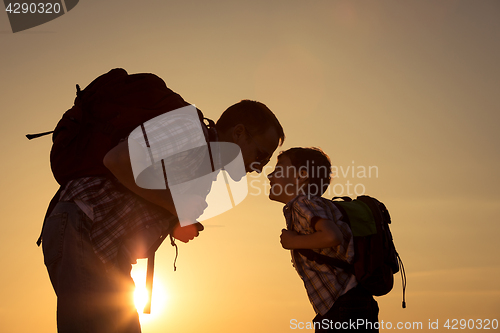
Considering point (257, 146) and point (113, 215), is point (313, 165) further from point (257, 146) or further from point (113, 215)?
point (113, 215)

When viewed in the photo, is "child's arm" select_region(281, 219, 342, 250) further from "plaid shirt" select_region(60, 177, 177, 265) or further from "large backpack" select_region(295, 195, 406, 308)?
"plaid shirt" select_region(60, 177, 177, 265)

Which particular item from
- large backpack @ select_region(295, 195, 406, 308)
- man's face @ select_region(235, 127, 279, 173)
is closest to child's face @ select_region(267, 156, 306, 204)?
large backpack @ select_region(295, 195, 406, 308)

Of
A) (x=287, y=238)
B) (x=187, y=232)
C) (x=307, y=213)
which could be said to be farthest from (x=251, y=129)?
(x=287, y=238)

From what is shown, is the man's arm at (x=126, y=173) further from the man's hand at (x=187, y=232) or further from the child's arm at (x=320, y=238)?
the child's arm at (x=320, y=238)

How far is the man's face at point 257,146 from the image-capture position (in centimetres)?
327

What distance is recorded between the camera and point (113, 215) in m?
2.51

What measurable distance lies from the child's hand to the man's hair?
1143 millimetres

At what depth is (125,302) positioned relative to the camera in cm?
261

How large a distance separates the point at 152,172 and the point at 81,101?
2.30 ft

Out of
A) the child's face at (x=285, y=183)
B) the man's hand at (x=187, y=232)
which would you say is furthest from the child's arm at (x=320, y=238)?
the man's hand at (x=187, y=232)

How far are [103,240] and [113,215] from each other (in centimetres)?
15

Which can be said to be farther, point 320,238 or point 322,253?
point 322,253

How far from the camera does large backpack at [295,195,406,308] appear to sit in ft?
12.5

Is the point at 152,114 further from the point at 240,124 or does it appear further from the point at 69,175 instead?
the point at 240,124
